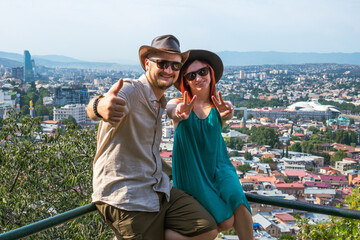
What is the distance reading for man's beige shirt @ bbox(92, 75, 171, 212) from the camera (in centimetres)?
104

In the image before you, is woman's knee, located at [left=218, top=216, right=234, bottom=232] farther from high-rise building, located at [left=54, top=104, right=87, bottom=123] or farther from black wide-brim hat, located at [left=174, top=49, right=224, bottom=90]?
high-rise building, located at [left=54, top=104, right=87, bottom=123]

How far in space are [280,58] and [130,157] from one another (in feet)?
572

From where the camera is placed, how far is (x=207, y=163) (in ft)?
4.15

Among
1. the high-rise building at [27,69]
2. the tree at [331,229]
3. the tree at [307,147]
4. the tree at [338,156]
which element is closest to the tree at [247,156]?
the tree at [307,147]

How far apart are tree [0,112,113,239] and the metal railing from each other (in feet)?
5.05

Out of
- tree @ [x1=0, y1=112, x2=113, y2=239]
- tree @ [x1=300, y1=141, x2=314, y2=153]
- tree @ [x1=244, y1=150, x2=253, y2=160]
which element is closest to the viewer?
tree @ [x1=0, y1=112, x2=113, y2=239]

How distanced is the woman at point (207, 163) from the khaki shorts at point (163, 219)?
0.17ft

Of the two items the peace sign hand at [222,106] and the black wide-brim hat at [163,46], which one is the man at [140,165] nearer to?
the black wide-brim hat at [163,46]

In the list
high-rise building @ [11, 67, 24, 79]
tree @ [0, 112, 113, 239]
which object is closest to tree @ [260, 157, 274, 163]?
tree @ [0, 112, 113, 239]

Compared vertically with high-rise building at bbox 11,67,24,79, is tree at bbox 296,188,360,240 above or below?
above

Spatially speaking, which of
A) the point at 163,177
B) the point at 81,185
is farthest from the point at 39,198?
the point at 163,177

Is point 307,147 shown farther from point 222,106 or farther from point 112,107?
point 112,107

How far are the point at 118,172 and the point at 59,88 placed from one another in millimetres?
49336

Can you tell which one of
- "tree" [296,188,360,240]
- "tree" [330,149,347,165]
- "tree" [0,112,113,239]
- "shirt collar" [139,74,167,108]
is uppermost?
"shirt collar" [139,74,167,108]
